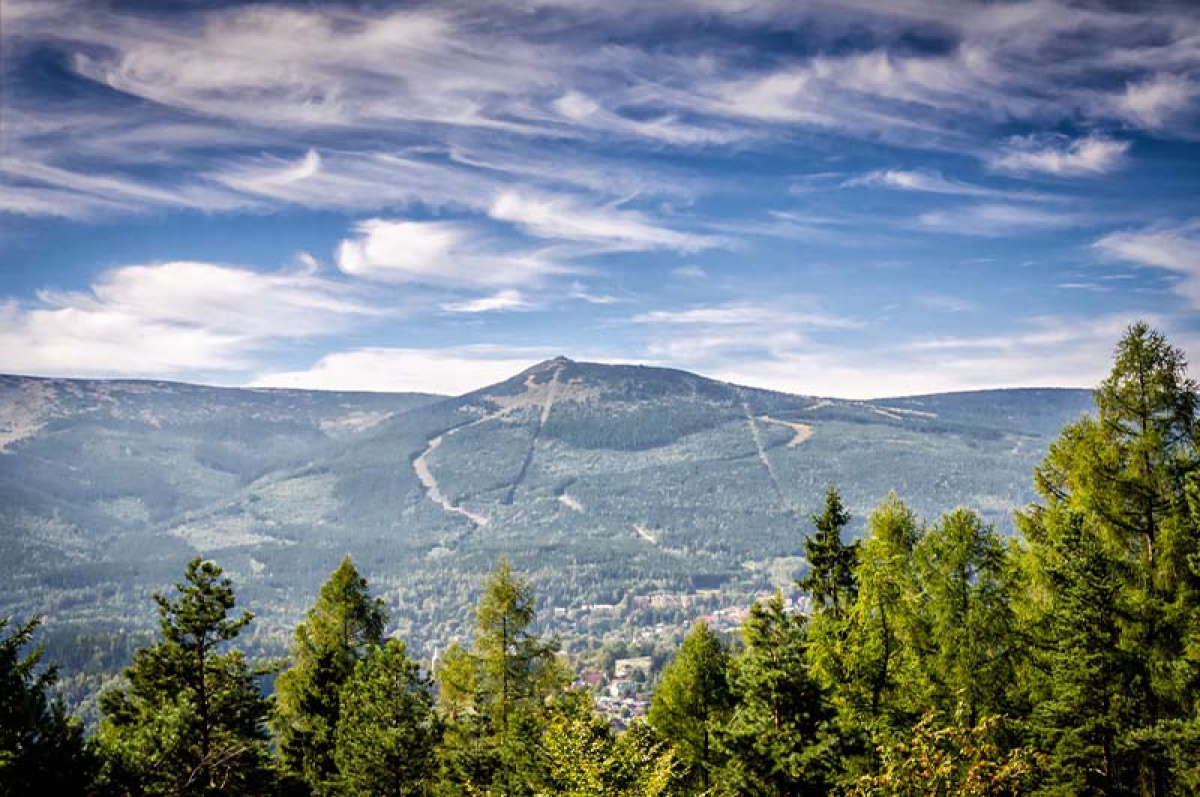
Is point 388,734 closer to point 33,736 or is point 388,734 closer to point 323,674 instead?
point 323,674

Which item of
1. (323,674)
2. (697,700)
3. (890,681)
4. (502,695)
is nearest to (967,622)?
(890,681)

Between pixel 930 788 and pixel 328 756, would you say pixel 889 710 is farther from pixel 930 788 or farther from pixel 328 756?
pixel 328 756

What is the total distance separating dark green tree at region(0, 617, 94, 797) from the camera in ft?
55.7

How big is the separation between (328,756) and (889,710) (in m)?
23.0

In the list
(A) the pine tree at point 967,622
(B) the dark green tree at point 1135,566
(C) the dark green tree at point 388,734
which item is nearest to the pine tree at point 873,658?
(A) the pine tree at point 967,622

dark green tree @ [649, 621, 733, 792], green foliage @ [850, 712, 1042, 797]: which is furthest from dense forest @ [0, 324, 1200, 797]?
dark green tree @ [649, 621, 733, 792]

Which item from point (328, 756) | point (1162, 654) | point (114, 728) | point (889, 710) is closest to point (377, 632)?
point (328, 756)

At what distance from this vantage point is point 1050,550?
80.8 feet

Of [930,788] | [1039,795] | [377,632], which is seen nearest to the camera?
[930,788]

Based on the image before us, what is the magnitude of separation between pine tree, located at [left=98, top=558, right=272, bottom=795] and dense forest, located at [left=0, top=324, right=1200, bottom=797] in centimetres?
9

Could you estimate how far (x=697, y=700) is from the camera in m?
35.7

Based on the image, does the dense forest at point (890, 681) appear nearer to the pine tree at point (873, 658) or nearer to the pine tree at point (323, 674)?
the pine tree at point (873, 658)

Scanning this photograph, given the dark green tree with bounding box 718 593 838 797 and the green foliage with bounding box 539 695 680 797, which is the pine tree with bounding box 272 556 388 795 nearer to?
the green foliage with bounding box 539 695 680 797

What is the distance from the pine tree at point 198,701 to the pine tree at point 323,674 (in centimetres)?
358
